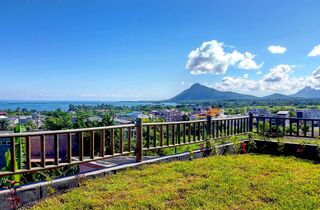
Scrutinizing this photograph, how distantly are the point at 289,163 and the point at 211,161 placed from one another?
4.67ft

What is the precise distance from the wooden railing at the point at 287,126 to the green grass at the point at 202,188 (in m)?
2.21

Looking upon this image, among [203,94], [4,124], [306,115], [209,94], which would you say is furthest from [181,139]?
[203,94]

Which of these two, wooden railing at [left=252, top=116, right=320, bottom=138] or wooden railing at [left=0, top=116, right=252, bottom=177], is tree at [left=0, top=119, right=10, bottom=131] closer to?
wooden railing at [left=0, top=116, right=252, bottom=177]

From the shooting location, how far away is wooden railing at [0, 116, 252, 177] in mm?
3574

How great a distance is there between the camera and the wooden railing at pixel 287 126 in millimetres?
6971

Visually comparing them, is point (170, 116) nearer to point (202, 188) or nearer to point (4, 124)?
point (4, 124)

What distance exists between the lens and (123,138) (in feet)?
17.5

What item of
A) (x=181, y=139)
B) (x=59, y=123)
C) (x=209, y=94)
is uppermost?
(x=209, y=94)

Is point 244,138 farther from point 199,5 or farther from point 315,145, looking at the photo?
point 199,5

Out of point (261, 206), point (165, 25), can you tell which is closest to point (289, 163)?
point (261, 206)

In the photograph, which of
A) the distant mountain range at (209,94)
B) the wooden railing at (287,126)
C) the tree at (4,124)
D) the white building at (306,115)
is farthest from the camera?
the distant mountain range at (209,94)

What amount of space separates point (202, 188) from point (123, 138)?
2149 millimetres

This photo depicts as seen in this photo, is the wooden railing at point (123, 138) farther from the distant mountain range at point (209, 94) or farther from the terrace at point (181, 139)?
the distant mountain range at point (209, 94)

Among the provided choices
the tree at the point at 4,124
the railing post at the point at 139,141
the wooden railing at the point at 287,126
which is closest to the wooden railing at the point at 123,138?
the railing post at the point at 139,141
